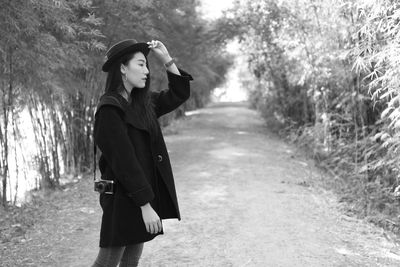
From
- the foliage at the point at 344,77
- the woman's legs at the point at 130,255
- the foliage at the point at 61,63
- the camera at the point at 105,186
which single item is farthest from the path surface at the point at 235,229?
the camera at the point at 105,186

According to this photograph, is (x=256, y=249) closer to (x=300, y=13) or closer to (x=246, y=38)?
(x=300, y=13)

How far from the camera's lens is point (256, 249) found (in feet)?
13.2

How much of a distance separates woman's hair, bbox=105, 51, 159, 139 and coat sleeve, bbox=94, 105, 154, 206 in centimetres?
14

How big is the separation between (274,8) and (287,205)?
6.19 m

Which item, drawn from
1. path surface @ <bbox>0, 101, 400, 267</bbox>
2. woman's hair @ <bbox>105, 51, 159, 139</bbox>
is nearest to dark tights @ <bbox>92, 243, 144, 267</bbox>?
woman's hair @ <bbox>105, 51, 159, 139</bbox>

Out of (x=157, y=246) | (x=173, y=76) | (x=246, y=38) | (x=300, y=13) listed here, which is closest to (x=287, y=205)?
(x=157, y=246)

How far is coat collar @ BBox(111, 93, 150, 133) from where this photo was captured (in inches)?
81.6

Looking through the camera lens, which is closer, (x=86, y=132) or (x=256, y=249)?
(x=256, y=249)

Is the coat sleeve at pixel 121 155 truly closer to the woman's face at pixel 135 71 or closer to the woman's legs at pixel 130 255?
the woman's face at pixel 135 71

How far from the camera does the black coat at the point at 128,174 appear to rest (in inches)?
78.2

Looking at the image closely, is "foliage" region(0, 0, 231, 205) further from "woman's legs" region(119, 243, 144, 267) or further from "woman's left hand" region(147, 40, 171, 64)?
"woman's legs" region(119, 243, 144, 267)

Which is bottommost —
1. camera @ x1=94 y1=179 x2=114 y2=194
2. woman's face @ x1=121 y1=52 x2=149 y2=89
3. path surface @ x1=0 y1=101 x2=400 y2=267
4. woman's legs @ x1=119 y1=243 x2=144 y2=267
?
path surface @ x1=0 y1=101 x2=400 y2=267

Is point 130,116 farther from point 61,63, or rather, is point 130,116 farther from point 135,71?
point 61,63

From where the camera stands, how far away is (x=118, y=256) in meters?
2.11
